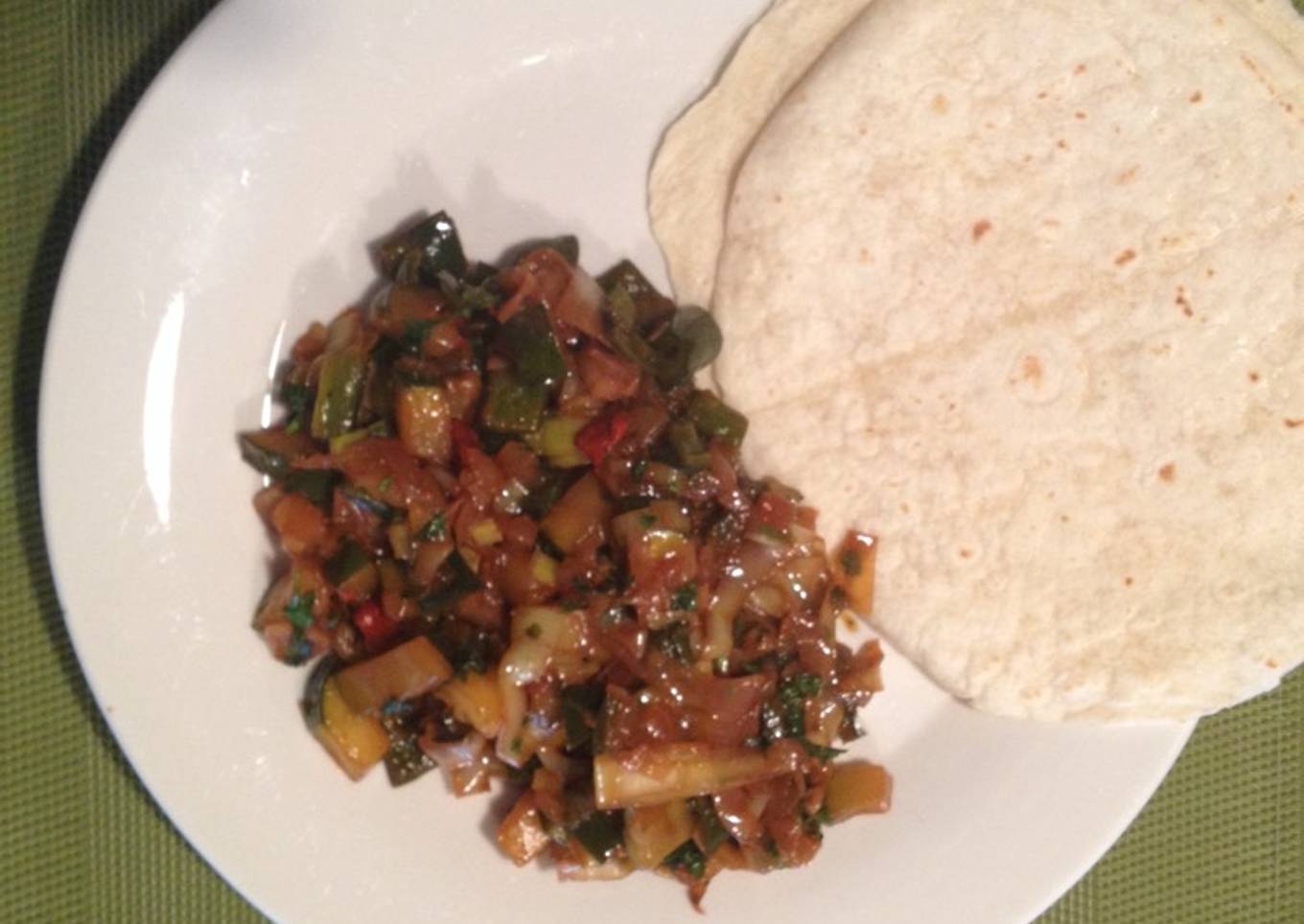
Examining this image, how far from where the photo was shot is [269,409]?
274cm

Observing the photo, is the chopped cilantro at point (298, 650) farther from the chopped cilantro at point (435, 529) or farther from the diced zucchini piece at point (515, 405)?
the diced zucchini piece at point (515, 405)

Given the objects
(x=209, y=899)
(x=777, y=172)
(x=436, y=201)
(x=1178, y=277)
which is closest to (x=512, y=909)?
(x=209, y=899)

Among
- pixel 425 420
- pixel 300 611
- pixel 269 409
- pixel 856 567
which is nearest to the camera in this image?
pixel 425 420

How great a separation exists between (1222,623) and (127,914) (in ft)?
9.78

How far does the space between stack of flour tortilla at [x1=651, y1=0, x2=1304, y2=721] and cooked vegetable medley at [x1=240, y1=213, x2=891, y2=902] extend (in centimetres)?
34

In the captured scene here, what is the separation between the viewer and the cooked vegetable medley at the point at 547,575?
8.32ft

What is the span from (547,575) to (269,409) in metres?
0.83

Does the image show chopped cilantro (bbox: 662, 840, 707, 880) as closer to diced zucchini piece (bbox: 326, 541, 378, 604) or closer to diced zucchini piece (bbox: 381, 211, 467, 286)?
diced zucchini piece (bbox: 326, 541, 378, 604)

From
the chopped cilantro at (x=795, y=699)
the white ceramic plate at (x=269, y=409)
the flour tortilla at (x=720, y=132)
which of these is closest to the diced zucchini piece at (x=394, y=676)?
the white ceramic plate at (x=269, y=409)

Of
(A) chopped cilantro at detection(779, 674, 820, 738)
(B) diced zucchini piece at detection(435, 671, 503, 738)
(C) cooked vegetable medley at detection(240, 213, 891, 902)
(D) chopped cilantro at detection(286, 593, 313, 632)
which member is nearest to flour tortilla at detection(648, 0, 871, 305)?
(C) cooked vegetable medley at detection(240, 213, 891, 902)

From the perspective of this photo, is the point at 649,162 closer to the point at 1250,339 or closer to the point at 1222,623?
the point at 1250,339

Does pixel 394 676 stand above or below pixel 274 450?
below

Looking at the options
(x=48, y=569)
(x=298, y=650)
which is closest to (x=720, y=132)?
(x=298, y=650)

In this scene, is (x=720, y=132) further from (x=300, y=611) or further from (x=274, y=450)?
(x=300, y=611)
